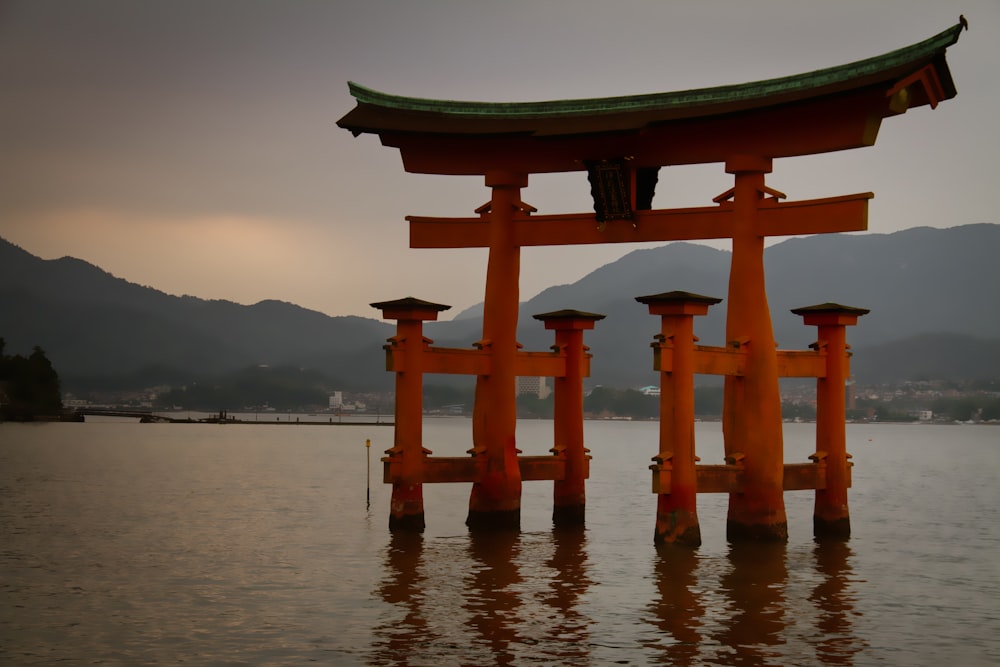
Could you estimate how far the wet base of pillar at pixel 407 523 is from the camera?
85.9 ft

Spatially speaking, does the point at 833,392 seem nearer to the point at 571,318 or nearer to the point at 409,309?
the point at 571,318

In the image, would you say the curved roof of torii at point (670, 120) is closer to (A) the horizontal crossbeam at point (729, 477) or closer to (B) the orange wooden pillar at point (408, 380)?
(B) the orange wooden pillar at point (408, 380)

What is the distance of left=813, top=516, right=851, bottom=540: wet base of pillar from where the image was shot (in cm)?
2764

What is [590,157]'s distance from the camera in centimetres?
2614

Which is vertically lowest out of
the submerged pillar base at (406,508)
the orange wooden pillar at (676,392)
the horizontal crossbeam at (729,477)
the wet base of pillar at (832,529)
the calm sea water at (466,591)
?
the calm sea water at (466,591)

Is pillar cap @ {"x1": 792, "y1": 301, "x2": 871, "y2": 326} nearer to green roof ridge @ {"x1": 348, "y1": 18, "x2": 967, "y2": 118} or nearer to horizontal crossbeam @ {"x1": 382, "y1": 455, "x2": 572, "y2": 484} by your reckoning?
green roof ridge @ {"x1": 348, "y1": 18, "x2": 967, "y2": 118}

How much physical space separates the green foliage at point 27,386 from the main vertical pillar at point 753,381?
4489 inches

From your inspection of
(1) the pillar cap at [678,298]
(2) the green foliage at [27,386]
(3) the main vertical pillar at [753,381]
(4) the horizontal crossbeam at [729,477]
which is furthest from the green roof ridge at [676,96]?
(2) the green foliage at [27,386]

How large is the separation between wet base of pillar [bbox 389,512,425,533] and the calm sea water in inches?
19.9

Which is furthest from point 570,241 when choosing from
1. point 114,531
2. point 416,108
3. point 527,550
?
point 114,531

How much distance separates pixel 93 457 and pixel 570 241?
6281 centimetres

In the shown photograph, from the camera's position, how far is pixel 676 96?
25.5 m

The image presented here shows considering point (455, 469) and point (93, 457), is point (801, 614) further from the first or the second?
point (93, 457)

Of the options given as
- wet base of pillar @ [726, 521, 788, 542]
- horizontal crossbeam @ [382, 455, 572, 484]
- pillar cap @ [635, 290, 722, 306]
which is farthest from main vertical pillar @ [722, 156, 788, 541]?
horizontal crossbeam @ [382, 455, 572, 484]
